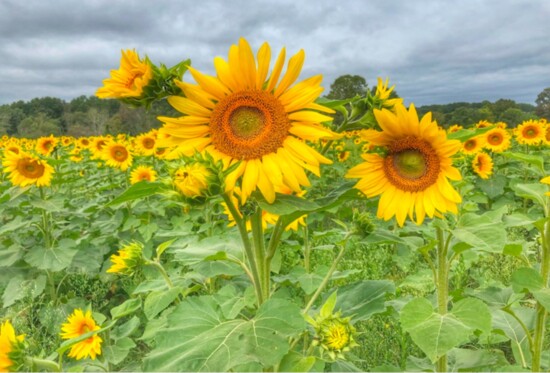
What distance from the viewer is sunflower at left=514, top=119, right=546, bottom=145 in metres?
7.87

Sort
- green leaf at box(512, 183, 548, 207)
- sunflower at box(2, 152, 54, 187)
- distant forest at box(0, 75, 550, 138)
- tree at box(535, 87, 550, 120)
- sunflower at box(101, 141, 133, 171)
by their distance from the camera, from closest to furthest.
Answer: green leaf at box(512, 183, 548, 207), sunflower at box(2, 152, 54, 187), sunflower at box(101, 141, 133, 171), distant forest at box(0, 75, 550, 138), tree at box(535, 87, 550, 120)

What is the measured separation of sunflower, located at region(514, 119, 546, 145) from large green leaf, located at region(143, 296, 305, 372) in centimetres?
783

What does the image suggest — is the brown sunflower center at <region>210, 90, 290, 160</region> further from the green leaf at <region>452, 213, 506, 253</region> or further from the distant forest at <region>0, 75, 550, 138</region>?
the distant forest at <region>0, 75, 550, 138</region>

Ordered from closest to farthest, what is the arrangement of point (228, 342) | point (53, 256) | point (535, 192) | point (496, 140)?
point (228, 342), point (535, 192), point (53, 256), point (496, 140)

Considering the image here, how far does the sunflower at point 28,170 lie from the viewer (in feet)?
13.9

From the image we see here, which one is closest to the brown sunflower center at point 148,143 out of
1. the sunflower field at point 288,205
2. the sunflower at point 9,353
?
the sunflower field at point 288,205

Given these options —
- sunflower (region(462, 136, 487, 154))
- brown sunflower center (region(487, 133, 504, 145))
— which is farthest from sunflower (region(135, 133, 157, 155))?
brown sunflower center (region(487, 133, 504, 145))

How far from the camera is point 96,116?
35438 millimetres

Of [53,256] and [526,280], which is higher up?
[526,280]

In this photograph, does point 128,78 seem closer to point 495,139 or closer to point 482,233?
point 482,233

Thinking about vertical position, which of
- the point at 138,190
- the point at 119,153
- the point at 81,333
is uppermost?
the point at 119,153

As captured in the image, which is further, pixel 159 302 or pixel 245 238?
pixel 159 302

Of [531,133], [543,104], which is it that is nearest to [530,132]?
[531,133]

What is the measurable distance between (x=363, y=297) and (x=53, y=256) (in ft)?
10.1
